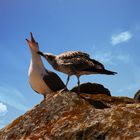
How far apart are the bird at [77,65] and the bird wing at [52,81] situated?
5.34 meters

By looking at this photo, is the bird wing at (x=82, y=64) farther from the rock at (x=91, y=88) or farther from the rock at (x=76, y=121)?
the rock at (x=76, y=121)

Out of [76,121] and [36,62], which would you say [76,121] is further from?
[36,62]

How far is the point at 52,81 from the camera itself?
57.1ft

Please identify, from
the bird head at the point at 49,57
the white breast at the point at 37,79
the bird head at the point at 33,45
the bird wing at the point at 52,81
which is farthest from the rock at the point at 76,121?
the bird head at the point at 33,45

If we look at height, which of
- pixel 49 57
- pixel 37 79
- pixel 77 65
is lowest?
pixel 77 65

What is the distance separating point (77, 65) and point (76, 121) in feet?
12.0

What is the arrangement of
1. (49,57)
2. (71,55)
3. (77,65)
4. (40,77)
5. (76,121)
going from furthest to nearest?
1. (40,77)
2. (49,57)
3. (71,55)
4. (77,65)
5. (76,121)

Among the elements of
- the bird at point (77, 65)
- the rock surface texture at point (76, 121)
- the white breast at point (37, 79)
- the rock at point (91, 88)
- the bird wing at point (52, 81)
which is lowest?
the rock surface texture at point (76, 121)

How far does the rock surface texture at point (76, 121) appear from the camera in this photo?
742 cm

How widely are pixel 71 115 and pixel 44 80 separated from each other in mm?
8819

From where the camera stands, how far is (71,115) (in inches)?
327

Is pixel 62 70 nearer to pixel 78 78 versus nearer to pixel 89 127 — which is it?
pixel 78 78

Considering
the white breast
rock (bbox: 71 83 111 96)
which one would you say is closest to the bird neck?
the white breast

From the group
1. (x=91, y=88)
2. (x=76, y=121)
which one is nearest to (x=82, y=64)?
(x=91, y=88)
